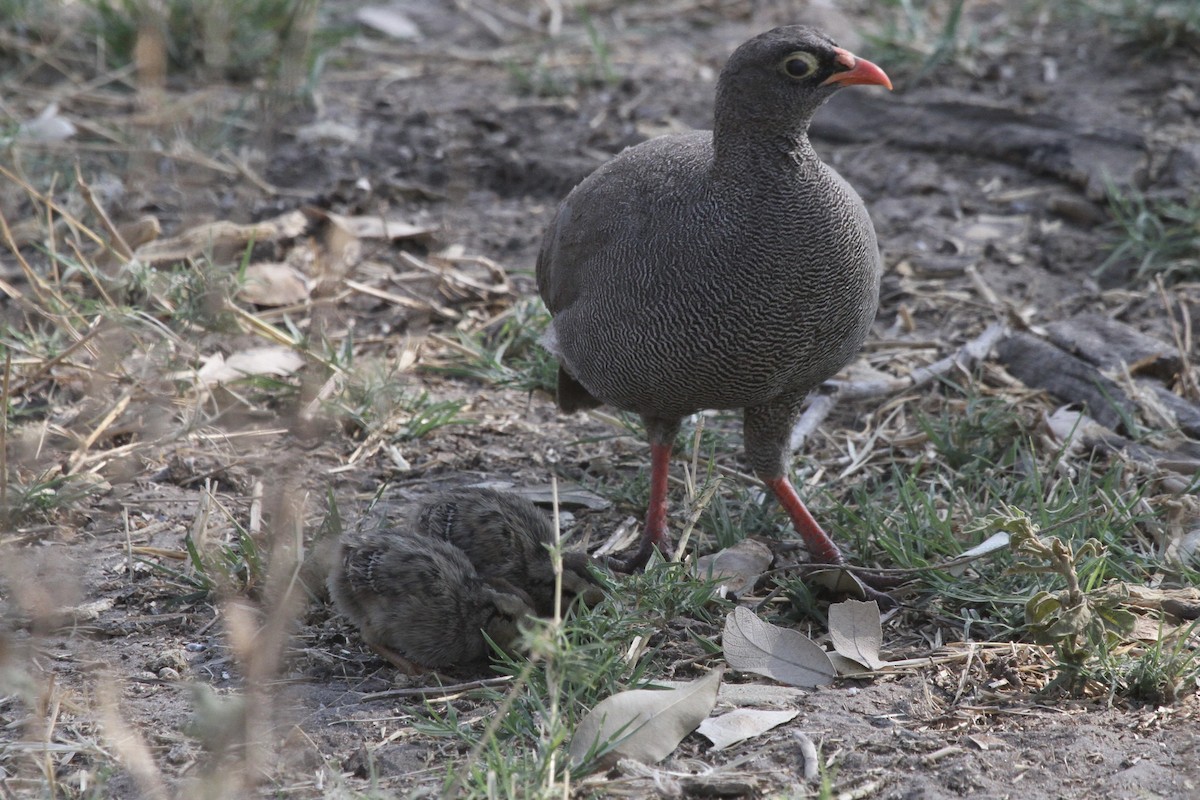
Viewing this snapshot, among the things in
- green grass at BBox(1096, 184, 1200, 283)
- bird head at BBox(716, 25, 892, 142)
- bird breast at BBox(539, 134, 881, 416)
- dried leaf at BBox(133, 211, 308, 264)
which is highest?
bird head at BBox(716, 25, 892, 142)

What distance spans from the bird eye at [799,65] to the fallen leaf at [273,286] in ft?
9.45

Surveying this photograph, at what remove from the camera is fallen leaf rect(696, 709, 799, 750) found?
10.7 feet

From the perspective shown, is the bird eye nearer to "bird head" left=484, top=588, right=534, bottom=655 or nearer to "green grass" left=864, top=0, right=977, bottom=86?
"bird head" left=484, top=588, right=534, bottom=655

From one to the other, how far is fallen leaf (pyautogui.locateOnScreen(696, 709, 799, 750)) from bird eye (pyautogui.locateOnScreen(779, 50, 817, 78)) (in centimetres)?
184

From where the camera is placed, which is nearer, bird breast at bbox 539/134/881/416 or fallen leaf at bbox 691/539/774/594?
bird breast at bbox 539/134/881/416

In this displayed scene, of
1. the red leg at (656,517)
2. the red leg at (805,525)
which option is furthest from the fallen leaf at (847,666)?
the red leg at (656,517)

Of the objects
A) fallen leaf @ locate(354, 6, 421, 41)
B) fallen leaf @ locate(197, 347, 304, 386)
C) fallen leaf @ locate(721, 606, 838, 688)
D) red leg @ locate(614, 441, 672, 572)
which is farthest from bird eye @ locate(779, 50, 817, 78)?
fallen leaf @ locate(354, 6, 421, 41)

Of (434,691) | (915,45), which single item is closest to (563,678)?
(434,691)

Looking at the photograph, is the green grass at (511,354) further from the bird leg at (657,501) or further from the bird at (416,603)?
the bird at (416,603)

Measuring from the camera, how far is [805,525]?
4414mm

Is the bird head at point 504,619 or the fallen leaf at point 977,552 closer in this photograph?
the bird head at point 504,619

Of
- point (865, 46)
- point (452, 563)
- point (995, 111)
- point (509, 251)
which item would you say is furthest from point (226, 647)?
point (865, 46)

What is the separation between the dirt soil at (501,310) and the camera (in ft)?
10.2

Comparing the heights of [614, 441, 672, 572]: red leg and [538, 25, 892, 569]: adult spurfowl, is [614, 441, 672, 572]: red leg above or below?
below
